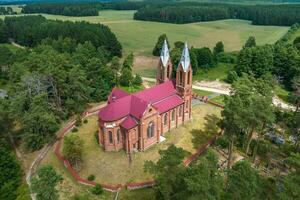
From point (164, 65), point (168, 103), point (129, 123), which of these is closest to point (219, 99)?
point (164, 65)

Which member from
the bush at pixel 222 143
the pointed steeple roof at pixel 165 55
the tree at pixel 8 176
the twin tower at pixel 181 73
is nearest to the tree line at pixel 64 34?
the twin tower at pixel 181 73

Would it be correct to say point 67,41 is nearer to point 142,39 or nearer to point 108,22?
point 142,39

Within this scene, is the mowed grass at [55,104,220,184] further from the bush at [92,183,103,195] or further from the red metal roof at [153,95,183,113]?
the red metal roof at [153,95,183,113]

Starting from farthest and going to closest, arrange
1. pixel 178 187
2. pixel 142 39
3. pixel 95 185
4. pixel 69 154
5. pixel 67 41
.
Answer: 1. pixel 142 39
2. pixel 67 41
3. pixel 69 154
4. pixel 95 185
5. pixel 178 187

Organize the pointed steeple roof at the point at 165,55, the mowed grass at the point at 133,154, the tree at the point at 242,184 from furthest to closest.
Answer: the pointed steeple roof at the point at 165,55 → the mowed grass at the point at 133,154 → the tree at the point at 242,184

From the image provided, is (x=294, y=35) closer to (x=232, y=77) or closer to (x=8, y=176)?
(x=232, y=77)

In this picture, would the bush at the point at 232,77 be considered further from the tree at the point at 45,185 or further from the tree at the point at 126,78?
the tree at the point at 45,185

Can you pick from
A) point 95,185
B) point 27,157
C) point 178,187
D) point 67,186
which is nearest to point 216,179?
point 178,187
